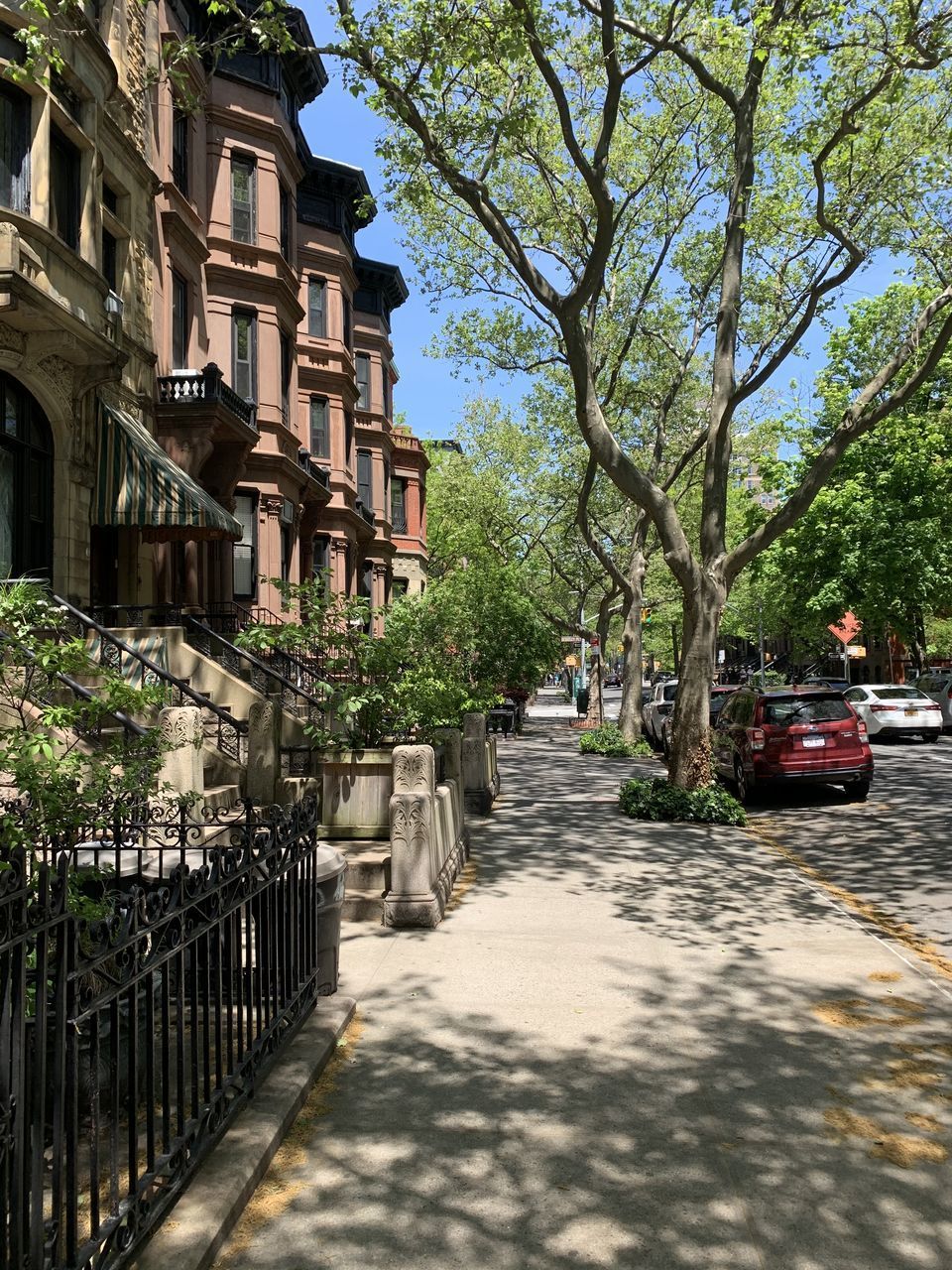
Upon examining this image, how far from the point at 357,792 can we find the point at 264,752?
2.23m

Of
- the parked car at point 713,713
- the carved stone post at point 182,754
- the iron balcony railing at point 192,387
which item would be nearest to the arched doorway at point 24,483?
the iron balcony railing at point 192,387

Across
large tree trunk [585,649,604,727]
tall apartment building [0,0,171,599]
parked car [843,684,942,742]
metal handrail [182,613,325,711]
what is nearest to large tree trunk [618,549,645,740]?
parked car [843,684,942,742]

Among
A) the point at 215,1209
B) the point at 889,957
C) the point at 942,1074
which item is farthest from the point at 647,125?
the point at 215,1209

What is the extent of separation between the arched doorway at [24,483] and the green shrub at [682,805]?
8.71 meters

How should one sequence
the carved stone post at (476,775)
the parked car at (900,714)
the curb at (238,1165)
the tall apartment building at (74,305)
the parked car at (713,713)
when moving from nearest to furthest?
the curb at (238,1165) → the tall apartment building at (74,305) → the carved stone post at (476,775) → the parked car at (713,713) → the parked car at (900,714)

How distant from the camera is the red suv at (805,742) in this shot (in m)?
15.2

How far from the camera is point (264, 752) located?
1109cm

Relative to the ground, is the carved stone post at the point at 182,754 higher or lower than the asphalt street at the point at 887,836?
higher

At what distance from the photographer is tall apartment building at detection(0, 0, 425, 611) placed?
13.2 meters

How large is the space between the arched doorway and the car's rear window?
1075cm

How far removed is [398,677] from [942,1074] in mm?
6025

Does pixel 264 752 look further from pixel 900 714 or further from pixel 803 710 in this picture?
pixel 900 714

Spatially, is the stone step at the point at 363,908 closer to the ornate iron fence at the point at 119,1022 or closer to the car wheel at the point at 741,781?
the ornate iron fence at the point at 119,1022

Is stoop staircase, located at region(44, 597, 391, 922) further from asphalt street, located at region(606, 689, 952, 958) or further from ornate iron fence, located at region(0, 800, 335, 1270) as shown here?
asphalt street, located at region(606, 689, 952, 958)
